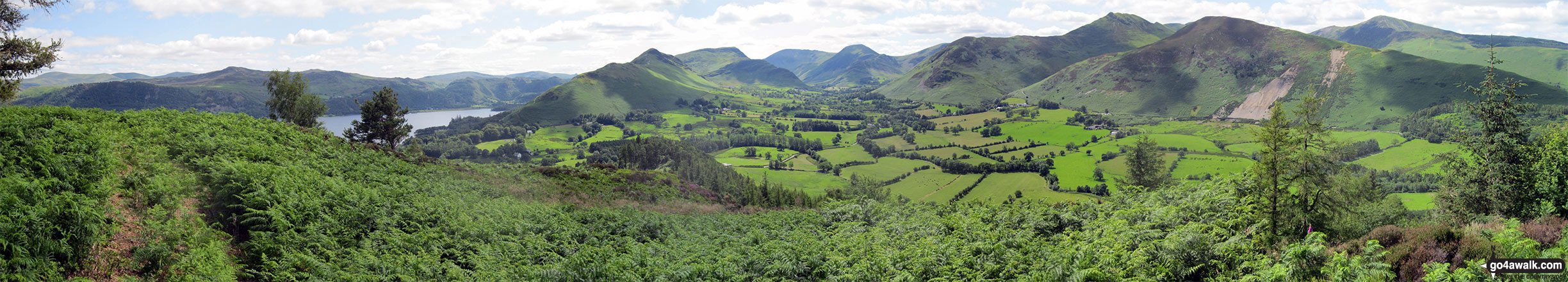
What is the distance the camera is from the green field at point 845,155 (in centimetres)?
13850

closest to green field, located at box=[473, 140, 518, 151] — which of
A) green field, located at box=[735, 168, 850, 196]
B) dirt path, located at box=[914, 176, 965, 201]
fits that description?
green field, located at box=[735, 168, 850, 196]

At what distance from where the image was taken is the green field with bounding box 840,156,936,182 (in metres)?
118

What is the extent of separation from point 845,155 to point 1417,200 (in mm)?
98152

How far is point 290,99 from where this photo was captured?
5219 cm

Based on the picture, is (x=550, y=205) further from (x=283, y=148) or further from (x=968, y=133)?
(x=968, y=133)

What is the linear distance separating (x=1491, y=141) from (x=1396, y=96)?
228532mm

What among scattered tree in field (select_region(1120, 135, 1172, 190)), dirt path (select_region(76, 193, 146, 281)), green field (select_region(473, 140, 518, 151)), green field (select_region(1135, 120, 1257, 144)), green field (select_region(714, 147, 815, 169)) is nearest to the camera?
dirt path (select_region(76, 193, 146, 281))

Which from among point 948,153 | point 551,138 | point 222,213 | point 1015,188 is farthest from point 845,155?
point 222,213

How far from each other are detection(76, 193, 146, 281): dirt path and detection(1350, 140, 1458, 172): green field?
146 meters

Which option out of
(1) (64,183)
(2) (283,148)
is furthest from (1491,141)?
(2) (283,148)

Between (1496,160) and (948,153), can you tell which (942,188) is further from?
(1496,160)

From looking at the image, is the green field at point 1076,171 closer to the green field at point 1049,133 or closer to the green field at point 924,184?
the green field at point 924,184

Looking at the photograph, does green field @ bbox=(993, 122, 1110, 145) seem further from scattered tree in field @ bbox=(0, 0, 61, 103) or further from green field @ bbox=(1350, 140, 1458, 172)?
scattered tree in field @ bbox=(0, 0, 61, 103)

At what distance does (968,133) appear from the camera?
171750 mm
